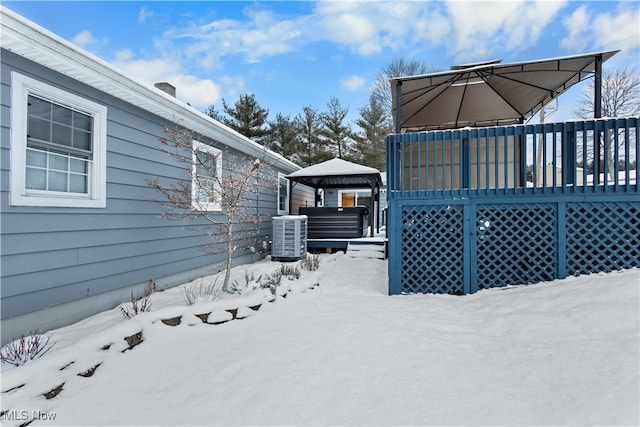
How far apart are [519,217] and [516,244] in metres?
0.35

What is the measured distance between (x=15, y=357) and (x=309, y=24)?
927 cm

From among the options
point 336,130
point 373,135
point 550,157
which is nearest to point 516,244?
point 550,157

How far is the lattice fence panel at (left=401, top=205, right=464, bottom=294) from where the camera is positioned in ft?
13.7

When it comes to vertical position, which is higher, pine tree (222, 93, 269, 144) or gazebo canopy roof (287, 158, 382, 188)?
pine tree (222, 93, 269, 144)

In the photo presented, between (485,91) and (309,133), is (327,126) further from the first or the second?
(485,91)

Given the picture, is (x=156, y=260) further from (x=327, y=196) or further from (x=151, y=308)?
(x=327, y=196)

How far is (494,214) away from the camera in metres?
4.08

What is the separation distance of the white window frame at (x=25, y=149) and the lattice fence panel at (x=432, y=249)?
3.80m

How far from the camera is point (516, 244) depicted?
13.0 ft

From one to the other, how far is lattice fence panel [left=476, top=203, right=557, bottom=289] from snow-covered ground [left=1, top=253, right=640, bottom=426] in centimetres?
42

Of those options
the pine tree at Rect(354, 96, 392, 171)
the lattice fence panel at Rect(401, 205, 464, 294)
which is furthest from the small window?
the pine tree at Rect(354, 96, 392, 171)

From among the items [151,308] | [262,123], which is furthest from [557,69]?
[262,123]

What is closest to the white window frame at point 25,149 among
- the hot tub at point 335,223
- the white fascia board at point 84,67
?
the white fascia board at point 84,67

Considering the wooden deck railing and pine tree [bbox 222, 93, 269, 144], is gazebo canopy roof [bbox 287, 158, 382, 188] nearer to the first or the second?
the wooden deck railing
